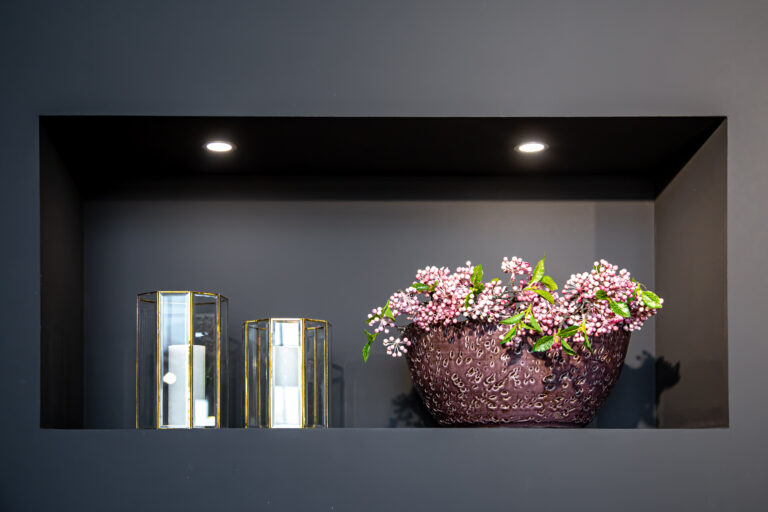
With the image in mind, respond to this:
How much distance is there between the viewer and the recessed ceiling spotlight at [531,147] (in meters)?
1.35

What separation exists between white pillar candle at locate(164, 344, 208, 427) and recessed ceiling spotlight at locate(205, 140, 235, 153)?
13.0 inches

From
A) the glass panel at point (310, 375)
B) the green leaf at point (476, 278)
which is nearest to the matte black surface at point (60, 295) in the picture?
the glass panel at point (310, 375)

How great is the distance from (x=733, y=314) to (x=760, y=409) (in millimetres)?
140

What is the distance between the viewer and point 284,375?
1.29 metres

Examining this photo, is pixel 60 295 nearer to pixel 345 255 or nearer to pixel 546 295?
pixel 345 255

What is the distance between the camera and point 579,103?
1.24m

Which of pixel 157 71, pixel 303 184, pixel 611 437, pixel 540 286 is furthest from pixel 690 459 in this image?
pixel 157 71

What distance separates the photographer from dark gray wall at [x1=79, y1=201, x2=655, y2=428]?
57.7 inches

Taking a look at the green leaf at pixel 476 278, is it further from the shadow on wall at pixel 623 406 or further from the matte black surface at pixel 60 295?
the matte black surface at pixel 60 295

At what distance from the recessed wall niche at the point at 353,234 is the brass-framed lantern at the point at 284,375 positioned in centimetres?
15

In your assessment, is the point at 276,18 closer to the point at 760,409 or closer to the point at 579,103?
the point at 579,103

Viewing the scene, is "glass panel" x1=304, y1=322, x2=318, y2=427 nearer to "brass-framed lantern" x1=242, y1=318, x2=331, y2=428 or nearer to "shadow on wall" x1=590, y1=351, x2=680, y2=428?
"brass-framed lantern" x1=242, y1=318, x2=331, y2=428

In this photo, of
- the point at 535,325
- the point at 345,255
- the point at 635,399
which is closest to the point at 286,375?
the point at 345,255

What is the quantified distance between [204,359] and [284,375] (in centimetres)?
12
